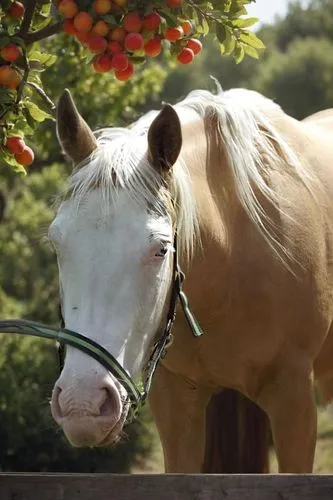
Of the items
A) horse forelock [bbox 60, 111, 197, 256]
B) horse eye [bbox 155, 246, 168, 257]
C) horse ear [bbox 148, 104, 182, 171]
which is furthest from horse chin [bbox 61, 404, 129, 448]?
horse ear [bbox 148, 104, 182, 171]

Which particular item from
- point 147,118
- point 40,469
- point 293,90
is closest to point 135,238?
point 147,118

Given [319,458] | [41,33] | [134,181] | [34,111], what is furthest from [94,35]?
[319,458]

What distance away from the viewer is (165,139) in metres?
3.13

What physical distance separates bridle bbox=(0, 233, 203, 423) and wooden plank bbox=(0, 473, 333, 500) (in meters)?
0.33

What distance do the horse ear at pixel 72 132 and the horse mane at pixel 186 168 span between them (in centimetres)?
4

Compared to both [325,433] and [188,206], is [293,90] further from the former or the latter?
[188,206]

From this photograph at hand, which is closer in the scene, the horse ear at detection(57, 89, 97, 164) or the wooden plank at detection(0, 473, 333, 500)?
the wooden plank at detection(0, 473, 333, 500)

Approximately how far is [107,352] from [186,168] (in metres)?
0.87

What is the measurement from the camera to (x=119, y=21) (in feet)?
10.2

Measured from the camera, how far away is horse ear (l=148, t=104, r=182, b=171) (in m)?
3.09

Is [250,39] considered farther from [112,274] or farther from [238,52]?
[112,274]

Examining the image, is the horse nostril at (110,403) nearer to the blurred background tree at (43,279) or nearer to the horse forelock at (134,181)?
the horse forelock at (134,181)

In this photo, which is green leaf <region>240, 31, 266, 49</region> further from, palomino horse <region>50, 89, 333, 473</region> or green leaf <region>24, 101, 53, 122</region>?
green leaf <region>24, 101, 53, 122</region>

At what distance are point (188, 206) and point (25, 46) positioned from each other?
2.27ft
